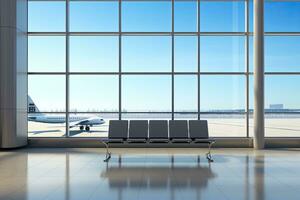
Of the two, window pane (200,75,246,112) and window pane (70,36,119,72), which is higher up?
window pane (70,36,119,72)

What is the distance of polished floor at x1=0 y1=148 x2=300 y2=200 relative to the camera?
4.98 metres

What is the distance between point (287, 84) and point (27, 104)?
830 centimetres

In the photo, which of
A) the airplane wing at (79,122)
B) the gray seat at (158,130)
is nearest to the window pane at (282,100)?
the gray seat at (158,130)

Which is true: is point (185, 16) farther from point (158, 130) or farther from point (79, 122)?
point (79, 122)

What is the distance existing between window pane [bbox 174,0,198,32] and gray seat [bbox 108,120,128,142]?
3.90 meters

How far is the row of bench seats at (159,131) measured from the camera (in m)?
9.04

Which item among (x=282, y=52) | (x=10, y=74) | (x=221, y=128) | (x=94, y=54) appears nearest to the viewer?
(x=10, y=74)

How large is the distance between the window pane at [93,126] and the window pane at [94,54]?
1411 mm

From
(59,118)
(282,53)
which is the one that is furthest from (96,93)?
(282,53)

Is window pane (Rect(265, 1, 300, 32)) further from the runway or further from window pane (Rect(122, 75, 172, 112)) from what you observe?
window pane (Rect(122, 75, 172, 112))

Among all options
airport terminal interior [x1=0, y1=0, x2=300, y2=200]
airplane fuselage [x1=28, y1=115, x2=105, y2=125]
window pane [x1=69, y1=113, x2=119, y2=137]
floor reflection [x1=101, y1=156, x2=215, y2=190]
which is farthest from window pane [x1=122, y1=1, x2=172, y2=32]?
floor reflection [x1=101, y1=156, x2=215, y2=190]

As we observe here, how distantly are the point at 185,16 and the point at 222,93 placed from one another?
8.93ft

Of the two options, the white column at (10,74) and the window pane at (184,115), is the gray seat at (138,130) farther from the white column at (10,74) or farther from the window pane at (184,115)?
the white column at (10,74)

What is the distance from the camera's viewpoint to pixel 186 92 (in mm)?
11352
